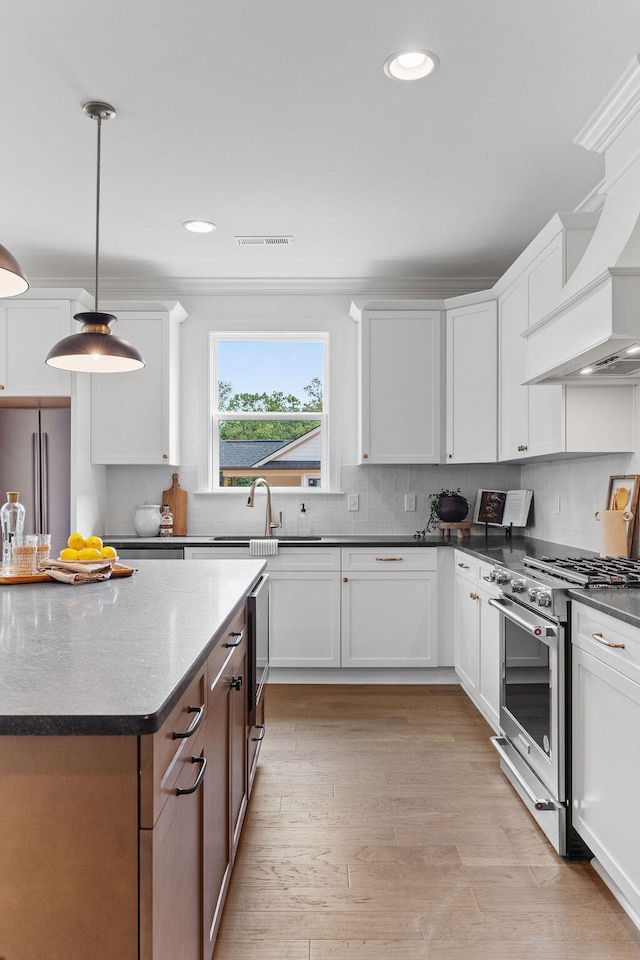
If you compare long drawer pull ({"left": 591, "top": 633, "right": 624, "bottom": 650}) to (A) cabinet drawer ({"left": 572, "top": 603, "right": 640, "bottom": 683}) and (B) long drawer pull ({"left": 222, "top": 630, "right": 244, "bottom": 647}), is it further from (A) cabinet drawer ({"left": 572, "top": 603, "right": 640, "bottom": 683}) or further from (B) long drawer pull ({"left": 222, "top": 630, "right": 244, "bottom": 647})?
(B) long drawer pull ({"left": 222, "top": 630, "right": 244, "bottom": 647})

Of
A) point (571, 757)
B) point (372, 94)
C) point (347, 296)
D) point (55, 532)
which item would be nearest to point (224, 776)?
point (571, 757)

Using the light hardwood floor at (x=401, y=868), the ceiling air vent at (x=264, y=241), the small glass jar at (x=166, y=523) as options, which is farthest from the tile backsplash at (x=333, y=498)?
the light hardwood floor at (x=401, y=868)

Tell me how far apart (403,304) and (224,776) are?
3.28 m

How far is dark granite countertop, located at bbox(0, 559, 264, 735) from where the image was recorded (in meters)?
0.96

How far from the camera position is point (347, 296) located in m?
4.64

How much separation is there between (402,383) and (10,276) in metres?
2.84

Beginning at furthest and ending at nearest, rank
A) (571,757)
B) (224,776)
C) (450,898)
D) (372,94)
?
(372,94) < (571,757) < (450,898) < (224,776)

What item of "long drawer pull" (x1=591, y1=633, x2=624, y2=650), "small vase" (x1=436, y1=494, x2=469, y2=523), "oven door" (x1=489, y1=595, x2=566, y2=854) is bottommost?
"oven door" (x1=489, y1=595, x2=566, y2=854)

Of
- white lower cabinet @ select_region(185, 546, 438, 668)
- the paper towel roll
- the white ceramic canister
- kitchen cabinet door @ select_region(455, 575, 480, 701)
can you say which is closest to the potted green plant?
white lower cabinet @ select_region(185, 546, 438, 668)

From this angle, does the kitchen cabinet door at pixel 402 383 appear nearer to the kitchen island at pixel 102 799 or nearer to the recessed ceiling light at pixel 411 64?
the recessed ceiling light at pixel 411 64

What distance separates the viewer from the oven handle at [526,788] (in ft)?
7.32

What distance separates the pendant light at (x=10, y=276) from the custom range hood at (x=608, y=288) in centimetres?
179

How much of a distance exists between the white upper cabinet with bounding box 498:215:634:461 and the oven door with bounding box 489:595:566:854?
0.88 meters

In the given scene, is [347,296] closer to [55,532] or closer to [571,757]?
[55,532]
